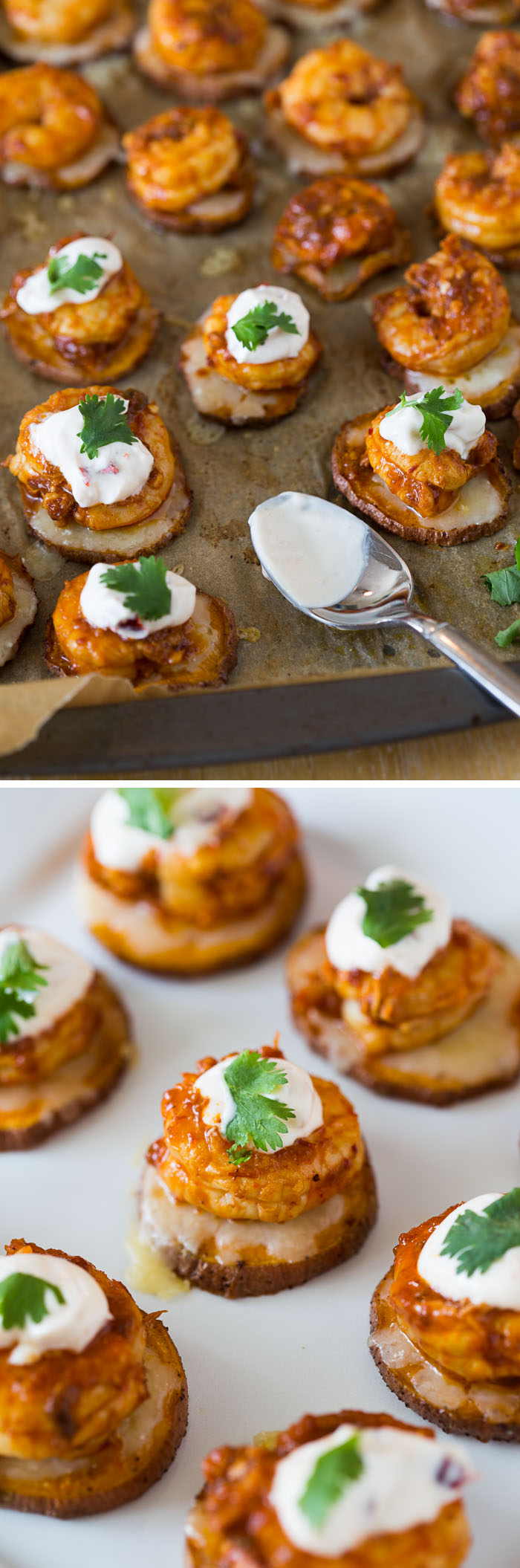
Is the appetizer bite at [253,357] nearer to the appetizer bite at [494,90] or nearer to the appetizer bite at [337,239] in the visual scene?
the appetizer bite at [337,239]

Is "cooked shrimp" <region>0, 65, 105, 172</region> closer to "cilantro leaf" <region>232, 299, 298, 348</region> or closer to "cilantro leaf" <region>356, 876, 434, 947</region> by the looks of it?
"cilantro leaf" <region>232, 299, 298, 348</region>

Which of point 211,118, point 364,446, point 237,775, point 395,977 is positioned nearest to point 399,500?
point 364,446

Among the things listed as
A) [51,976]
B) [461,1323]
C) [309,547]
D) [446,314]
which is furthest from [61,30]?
[461,1323]

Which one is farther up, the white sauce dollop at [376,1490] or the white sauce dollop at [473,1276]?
the white sauce dollop at [376,1490]

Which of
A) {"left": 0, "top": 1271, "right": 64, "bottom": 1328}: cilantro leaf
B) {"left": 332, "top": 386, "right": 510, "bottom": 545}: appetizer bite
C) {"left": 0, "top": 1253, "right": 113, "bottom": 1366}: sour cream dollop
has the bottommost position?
{"left": 0, "top": 1253, "right": 113, "bottom": 1366}: sour cream dollop

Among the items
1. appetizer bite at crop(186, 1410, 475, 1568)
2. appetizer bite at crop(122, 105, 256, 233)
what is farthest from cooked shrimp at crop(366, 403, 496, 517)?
appetizer bite at crop(186, 1410, 475, 1568)

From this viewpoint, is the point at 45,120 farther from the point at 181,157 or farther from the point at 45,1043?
the point at 45,1043

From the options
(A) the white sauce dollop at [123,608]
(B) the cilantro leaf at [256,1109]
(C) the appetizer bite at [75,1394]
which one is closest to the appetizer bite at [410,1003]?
(B) the cilantro leaf at [256,1109]
